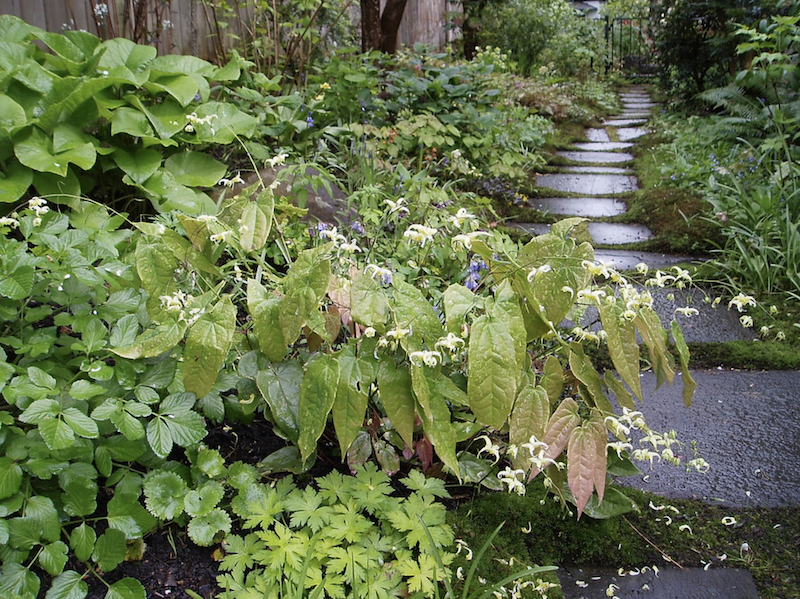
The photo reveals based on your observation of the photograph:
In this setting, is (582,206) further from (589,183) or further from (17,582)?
(17,582)

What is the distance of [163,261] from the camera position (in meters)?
1.40

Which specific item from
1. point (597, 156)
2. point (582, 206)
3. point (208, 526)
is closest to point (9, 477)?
point (208, 526)

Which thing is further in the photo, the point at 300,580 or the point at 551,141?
the point at 551,141

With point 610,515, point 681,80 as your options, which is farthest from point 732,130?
point 610,515

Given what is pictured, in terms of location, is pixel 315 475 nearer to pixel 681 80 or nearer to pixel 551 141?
pixel 551 141

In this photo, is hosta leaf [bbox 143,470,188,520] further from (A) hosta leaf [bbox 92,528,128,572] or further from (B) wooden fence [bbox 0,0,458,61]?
(B) wooden fence [bbox 0,0,458,61]

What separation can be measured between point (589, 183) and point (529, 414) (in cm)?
397

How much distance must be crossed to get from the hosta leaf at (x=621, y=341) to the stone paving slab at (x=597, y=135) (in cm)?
579

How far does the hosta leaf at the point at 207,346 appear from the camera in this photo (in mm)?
1269

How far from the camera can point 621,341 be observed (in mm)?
1337

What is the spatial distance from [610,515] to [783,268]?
219 centimetres

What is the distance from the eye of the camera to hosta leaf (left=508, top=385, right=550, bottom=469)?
1.37 metres

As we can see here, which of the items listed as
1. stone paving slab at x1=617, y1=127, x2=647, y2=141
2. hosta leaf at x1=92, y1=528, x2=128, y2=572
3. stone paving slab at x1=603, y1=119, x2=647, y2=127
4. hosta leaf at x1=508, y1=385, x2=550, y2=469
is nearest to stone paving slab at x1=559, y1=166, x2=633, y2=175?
stone paving slab at x1=617, y1=127, x2=647, y2=141

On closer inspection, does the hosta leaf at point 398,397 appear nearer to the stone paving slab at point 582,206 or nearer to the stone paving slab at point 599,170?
the stone paving slab at point 582,206
